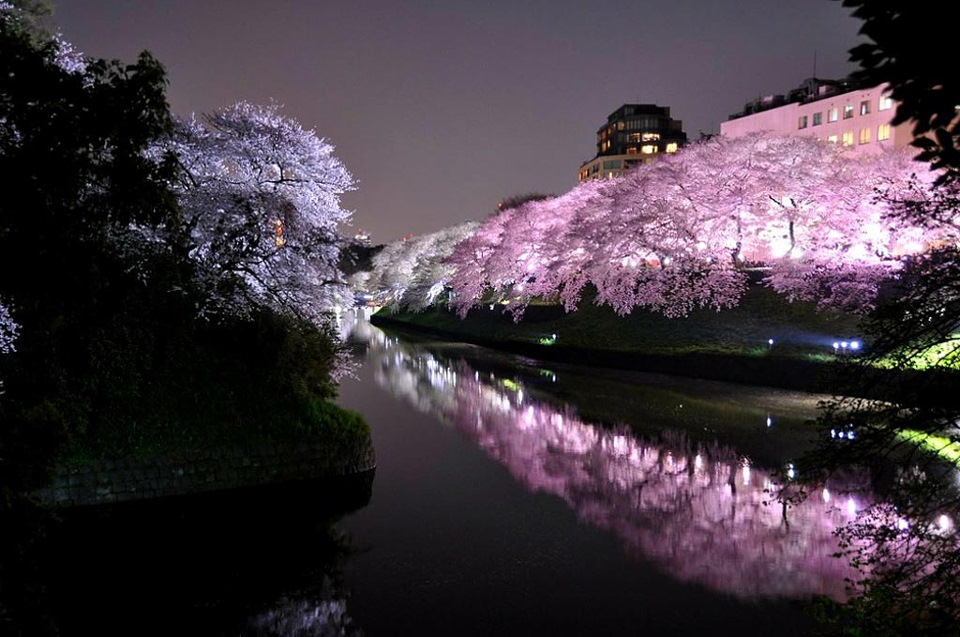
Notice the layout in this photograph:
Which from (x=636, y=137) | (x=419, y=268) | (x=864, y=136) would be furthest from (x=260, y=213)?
(x=636, y=137)

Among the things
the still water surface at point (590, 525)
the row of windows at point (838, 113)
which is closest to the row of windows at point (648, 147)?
the row of windows at point (838, 113)

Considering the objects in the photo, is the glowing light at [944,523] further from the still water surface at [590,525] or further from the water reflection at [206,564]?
the water reflection at [206,564]

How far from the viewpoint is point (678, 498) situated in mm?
14141

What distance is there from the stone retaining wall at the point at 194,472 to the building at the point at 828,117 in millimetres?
47369

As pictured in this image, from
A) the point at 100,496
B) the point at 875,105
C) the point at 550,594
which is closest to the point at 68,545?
the point at 100,496

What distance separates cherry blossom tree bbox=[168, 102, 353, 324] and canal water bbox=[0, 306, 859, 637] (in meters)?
5.15

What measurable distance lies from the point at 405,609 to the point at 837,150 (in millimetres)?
38932

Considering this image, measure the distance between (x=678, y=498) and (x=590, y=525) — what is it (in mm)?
2652

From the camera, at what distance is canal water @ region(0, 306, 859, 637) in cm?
910

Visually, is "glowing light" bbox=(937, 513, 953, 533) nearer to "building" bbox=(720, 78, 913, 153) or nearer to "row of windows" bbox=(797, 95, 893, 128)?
"building" bbox=(720, 78, 913, 153)

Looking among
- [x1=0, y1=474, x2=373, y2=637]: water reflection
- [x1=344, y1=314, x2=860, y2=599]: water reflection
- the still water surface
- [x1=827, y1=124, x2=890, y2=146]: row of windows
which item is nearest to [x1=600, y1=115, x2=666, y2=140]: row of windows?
[x1=827, y1=124, x2=890, y2=146]: row of windows

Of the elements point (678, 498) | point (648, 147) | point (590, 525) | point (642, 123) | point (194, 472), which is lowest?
point (590, 525)

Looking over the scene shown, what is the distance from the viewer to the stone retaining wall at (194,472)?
43.4ft

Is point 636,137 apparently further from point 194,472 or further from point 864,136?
point 194,472
